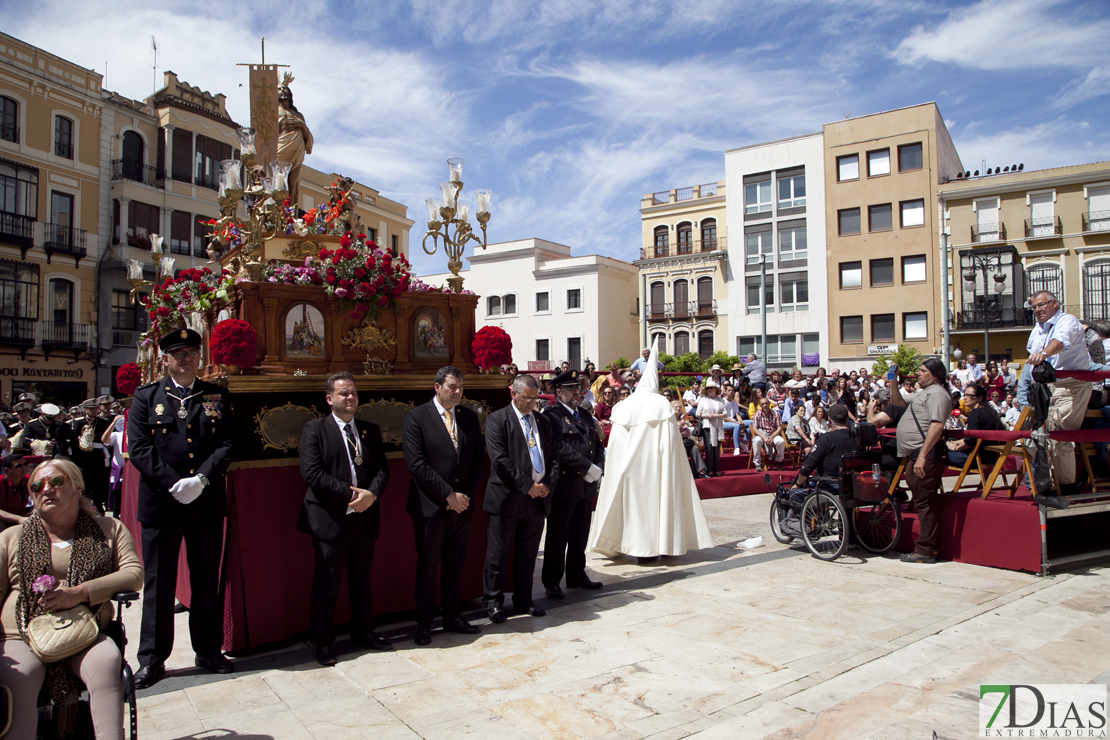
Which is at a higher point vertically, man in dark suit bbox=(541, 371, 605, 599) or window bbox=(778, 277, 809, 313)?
window bbox=(778, 277, 809, 313)

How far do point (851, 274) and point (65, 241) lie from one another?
3417 cm

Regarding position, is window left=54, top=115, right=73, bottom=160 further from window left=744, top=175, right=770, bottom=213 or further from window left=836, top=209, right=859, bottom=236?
window left=836, top=209, right=859, bottom=236

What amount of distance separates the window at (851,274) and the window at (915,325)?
2872mm

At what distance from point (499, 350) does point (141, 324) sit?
25901 millimetres

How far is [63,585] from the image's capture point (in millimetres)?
3223

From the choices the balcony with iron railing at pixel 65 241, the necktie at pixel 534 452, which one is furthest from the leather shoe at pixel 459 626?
the balcony with iron railing at pixel 65 241

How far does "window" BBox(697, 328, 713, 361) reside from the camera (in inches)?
1640

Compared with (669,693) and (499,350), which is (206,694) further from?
(499,350)

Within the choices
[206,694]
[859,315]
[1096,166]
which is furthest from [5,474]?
[1096,166]

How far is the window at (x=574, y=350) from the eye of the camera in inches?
1750

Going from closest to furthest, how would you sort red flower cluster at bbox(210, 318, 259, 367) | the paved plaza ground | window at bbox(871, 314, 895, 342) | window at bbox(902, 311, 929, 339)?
the paved plaza ground
red flower cluster at bbox(210, 318, 259, 367)
window at bbox(902, 311, 929, 339)
window at bbox(871, 314, 895, 342)

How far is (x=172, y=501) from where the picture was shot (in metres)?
4.46

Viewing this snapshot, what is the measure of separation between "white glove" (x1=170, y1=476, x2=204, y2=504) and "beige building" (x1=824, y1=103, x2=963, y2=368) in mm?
35909

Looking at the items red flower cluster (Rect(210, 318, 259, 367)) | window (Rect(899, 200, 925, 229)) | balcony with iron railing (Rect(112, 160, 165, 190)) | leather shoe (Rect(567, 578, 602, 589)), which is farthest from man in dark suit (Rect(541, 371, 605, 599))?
window (Rect(899, 200, 925, 229))
